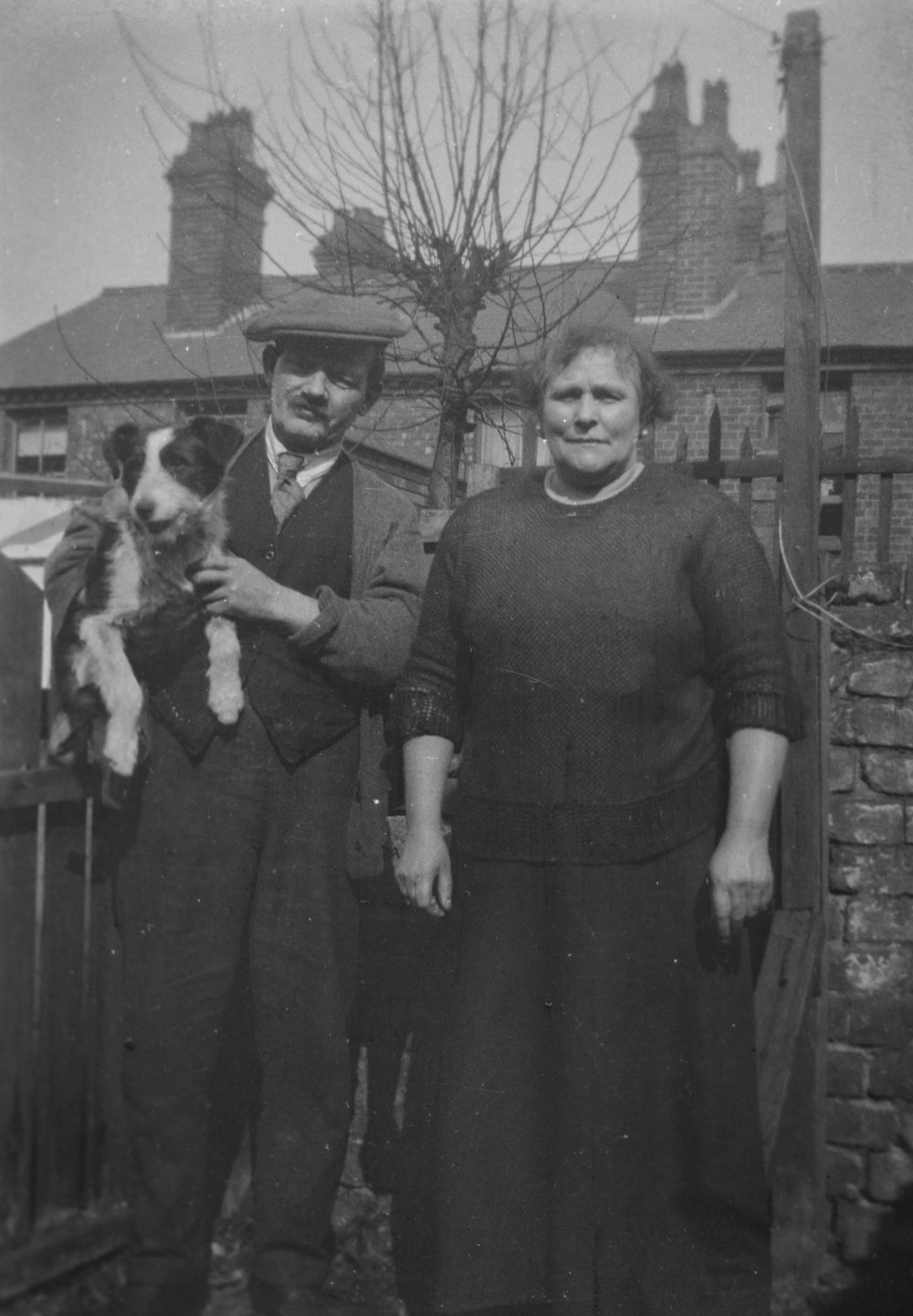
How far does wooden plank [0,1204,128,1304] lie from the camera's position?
2527 millimetres

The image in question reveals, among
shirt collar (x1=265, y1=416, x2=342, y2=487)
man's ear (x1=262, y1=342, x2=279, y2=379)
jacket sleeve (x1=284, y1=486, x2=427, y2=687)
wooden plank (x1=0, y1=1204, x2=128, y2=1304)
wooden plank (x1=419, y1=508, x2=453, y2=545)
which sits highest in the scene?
man's ear (x1=262, y1=342, x2=279, y2=379)

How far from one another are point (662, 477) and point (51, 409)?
237 cm

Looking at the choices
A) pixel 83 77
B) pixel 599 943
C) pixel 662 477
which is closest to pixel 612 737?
pixel 599 943

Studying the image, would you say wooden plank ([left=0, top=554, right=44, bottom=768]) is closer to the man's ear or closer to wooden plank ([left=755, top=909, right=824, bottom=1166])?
the man's ear

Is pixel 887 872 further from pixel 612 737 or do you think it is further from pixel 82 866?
pixel 82 866

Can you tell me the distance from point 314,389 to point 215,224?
3.01ft

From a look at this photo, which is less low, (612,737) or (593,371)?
(593,371)

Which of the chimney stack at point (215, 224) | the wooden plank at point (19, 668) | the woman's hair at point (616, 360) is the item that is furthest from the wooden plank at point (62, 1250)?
the chimney stack at point (215, 224)

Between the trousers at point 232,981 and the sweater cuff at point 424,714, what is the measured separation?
198 mm

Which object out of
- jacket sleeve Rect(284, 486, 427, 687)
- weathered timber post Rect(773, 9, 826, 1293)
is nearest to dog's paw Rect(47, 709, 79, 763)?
jacket sleeve Rect(284, 486, 427, 687)

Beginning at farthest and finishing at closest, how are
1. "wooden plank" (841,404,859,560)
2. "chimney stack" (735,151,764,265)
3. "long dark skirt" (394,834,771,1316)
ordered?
1. "wooden plank" (841,404,859,560)
2. "chimney stack" (735,151,764,265)
3. "long dark skirt" (394,834,771,1316)

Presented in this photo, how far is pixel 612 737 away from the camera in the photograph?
8.04ft

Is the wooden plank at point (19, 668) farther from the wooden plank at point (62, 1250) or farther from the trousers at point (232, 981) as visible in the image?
the wooden plank at point (62, 1250)

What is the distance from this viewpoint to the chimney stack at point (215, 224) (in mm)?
3057
